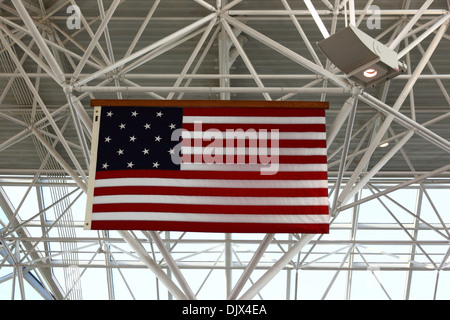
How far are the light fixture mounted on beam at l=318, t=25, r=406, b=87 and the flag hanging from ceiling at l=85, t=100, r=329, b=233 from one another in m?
1.29

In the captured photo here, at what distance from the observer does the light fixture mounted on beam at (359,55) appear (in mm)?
7441

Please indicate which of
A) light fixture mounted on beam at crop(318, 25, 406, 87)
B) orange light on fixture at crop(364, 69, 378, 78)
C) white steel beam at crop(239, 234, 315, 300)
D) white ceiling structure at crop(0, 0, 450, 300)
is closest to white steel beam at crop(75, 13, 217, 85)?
white ceiling structure at crop(0, 0, 450, 300)

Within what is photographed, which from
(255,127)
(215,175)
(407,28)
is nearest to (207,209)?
(215,175)

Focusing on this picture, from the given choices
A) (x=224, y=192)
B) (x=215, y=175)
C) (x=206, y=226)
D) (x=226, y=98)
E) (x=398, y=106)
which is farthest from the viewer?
(x=226, y=98)

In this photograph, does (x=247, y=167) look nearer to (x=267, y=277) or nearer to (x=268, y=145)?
(x=268, y=145)

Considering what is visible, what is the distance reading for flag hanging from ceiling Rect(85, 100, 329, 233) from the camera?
28.0ft

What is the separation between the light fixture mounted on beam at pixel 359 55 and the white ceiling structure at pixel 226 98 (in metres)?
1.51

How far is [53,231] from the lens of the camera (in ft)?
68.6

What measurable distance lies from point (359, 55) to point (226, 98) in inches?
284

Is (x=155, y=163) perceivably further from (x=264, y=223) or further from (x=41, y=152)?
(x=41, y=152)

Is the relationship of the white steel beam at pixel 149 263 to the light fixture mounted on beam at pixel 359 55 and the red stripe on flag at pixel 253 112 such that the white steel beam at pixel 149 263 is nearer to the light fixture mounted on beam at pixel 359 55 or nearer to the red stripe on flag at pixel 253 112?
the red stripe on flag at pixel 253 112

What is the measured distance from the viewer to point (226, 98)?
14.6m

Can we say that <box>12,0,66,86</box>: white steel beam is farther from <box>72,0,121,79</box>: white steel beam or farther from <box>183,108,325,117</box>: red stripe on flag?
<box>183,108,325,117</box>: red stripe on flag

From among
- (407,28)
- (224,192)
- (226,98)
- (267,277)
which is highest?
(226,98)
